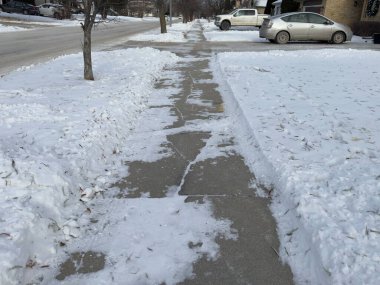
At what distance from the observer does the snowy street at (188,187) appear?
2953mm

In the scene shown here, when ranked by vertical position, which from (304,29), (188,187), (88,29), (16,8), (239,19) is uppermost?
(88,29)

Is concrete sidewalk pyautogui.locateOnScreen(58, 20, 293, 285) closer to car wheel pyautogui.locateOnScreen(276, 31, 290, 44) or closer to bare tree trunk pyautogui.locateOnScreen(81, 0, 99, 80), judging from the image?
bare tree trunk pyautogui.locateOnScreen(81, 0, 99, 80)

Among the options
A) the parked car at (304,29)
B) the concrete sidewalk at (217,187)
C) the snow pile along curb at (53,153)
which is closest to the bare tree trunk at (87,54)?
the snow pile along curb at (53,153)

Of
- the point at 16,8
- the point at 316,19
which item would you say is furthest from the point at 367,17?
the point at 16,8

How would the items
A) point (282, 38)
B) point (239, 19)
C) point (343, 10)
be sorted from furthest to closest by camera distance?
point (239, 19) < point (343, 10) < point (282, 38)

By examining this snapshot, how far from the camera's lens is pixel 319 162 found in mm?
4461

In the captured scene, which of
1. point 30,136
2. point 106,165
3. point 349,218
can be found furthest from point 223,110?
point 349,218

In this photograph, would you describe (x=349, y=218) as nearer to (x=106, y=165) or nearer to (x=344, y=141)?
(x=344, y=141)

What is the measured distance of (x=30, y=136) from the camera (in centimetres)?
509

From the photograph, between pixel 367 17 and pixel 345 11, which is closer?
pixel 367 17

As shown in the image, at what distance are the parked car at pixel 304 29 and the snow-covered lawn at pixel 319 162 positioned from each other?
1085 centimetres

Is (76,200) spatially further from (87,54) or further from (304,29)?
(304,29)

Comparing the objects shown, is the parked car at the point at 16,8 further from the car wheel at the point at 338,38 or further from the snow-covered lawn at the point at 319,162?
the snow-covered lawn at the point at 319,162

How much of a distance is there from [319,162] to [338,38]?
17944 millimetres
